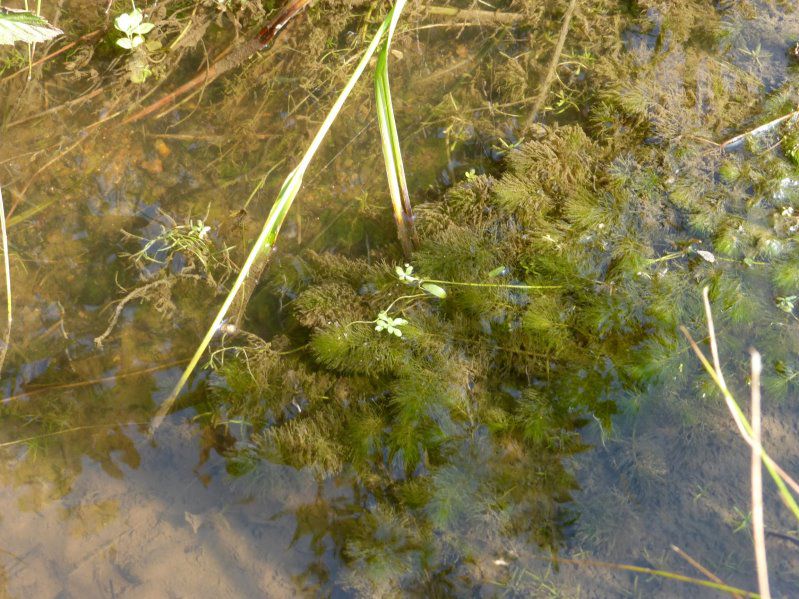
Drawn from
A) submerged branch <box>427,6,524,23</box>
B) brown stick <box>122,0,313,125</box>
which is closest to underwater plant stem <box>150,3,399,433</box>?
brown stick <box>122,0,313,125</box>

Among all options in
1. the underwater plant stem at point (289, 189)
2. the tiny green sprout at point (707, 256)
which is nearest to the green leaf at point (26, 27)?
the underwater plant stem at point (289, 189)

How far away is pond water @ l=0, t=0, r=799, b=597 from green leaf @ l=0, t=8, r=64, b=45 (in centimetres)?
126

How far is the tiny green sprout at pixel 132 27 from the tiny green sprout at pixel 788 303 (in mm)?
3479

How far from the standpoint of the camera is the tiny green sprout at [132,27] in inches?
132

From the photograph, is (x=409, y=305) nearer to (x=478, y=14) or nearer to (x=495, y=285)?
(x=495, y=285)

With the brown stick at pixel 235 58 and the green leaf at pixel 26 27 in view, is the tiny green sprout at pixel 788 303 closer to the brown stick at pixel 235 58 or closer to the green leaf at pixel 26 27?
the brown stick at pixel 235 58

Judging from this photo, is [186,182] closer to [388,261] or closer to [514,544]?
[388,261]

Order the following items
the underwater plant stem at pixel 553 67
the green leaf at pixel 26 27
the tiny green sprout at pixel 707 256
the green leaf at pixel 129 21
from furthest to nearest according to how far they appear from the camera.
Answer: the underwater plant stem at pixel 553 67
the green leaf at pixel 129 21
the tiny green sprout at pixel 707 256
the green leaf at pixel 26 27

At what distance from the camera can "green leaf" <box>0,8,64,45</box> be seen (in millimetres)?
2018

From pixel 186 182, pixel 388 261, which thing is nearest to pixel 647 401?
pixel 388 261

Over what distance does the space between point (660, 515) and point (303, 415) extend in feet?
Result: 5.14

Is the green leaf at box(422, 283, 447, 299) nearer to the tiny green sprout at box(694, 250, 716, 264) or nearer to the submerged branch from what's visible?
the tiny green sprout at box(694, 250, 716, 264)

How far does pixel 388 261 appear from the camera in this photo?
10.4ft

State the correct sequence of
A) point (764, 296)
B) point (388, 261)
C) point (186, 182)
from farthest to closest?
point (186, 182), point (388, 261), point (764, 296)
